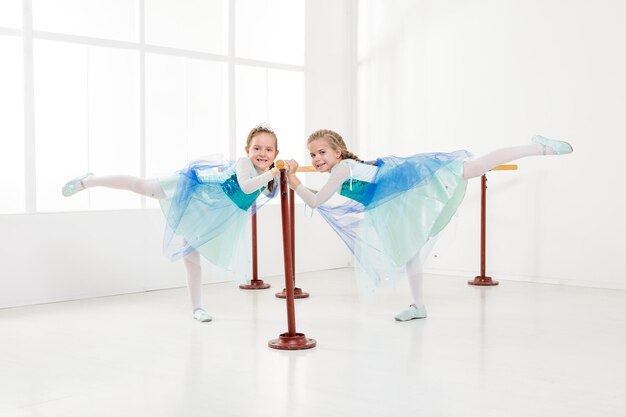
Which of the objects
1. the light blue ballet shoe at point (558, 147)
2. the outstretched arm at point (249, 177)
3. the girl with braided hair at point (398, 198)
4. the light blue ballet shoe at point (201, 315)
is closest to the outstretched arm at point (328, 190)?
the girl with braided hair at point (398, 198)

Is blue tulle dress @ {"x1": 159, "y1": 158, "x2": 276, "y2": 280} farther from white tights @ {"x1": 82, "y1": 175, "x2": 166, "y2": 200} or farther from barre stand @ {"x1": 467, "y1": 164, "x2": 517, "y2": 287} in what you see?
barre stand @ {"x1": 467, "y1": 164, "x2": 517, "y2": 287}

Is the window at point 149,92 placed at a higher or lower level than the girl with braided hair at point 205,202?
higher

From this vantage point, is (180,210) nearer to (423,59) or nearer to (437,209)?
(437,209)

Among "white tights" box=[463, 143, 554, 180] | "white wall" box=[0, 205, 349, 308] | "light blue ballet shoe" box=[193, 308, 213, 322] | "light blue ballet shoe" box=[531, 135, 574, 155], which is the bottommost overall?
"light blue ballet shoe" box=[193, 308, 213, 322]

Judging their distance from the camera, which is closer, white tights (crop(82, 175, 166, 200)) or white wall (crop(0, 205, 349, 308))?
white tights (crop(82, 175, 166, 200))

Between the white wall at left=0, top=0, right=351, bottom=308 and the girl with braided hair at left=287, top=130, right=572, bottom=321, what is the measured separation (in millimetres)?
787

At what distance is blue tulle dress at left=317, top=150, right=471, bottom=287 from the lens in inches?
136

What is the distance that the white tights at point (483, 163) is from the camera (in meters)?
3.52

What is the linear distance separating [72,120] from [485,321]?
4.67 meters

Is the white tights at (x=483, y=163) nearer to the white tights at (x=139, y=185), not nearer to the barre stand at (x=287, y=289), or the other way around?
the barre stand at (x=287, y=289)

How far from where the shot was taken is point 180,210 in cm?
351

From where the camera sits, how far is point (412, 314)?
3.60 metres

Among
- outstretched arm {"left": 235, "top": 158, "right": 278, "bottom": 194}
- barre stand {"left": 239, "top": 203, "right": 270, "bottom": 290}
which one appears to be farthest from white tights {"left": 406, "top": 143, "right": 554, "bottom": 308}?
barre stand {"left": 239, "top": 203, "right": 270, "bottom": 290}

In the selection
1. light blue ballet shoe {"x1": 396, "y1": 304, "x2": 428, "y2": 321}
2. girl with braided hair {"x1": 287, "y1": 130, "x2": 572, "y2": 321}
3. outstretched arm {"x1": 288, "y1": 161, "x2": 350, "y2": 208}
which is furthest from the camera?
light blue ballet shoe {"x1": 396, "y1": 304, "x2": 428, "y2": 321}
